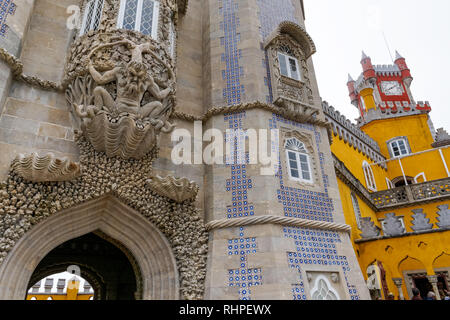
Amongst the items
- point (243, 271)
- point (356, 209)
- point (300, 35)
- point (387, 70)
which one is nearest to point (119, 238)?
point (243, 271)

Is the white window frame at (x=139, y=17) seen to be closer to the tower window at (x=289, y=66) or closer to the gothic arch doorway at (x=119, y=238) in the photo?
the tower window at (x=289, y=66)

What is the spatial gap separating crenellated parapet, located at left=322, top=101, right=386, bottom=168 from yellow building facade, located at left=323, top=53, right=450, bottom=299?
0.06m

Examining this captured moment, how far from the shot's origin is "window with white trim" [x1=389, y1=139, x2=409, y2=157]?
74.7 ft

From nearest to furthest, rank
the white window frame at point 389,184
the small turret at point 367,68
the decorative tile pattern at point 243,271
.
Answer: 1. the decorative tile pattern at point 243,271
2. the white window frame at point 389,184
3. the small turret at point 367,68

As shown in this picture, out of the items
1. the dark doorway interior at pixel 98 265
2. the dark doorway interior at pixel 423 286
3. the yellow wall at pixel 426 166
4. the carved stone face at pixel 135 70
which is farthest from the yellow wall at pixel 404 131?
the carved stone face at pixel 135 70

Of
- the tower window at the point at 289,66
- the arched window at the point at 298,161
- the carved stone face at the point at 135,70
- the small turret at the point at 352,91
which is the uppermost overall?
the small turret at the point at 352,91

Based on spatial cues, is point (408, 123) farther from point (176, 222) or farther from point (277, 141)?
point (176, 222)

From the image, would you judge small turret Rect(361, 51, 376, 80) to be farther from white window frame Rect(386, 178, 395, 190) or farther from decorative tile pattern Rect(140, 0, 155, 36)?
decorative tile pattern Rect(140, 0, 155, 36)

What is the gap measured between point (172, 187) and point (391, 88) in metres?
30.1

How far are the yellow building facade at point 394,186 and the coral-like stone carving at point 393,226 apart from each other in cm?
3

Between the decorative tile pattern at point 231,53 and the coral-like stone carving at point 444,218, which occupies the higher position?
the decorative tile pattern at point 231,53

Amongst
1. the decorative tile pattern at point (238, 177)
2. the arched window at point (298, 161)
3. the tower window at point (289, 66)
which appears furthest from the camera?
the tower window at point (289, 66)

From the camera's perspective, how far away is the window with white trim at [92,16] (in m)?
7.70

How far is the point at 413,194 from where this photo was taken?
629 inches
